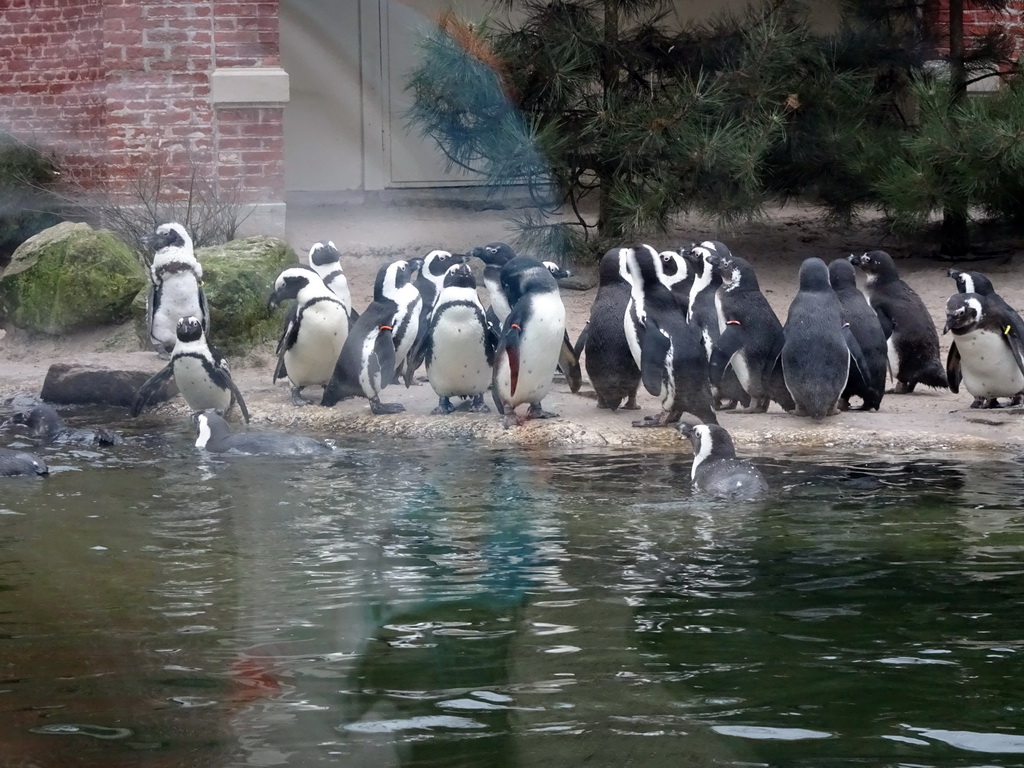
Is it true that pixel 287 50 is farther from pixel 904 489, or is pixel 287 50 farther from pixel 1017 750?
pixel 1017 750

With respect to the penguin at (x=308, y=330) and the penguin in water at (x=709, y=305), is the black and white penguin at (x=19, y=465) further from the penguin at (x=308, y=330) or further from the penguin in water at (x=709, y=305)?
the penguin in water at (x=709, y=305)

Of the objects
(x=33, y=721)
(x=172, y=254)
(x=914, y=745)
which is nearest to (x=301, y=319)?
(x=172, y=254)

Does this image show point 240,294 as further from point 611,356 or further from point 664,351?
point 664,351

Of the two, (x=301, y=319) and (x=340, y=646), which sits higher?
(x=301, y=319)

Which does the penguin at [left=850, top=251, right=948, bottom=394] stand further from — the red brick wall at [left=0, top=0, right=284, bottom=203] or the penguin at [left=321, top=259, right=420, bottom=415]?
the red brick wall at [left=0, top=0, right=284, bottom=203]

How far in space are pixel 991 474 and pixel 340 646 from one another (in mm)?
3394

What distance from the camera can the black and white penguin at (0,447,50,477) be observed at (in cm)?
611

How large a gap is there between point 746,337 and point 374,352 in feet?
6.63

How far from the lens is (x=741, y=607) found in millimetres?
4016

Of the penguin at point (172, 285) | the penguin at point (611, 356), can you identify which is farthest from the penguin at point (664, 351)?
the penguin at point (172, 285)

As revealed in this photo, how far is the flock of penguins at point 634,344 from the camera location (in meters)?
7.14

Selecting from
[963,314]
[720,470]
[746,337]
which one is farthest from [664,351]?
[963,314]

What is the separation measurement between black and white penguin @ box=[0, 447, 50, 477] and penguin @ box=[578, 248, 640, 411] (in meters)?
2.91

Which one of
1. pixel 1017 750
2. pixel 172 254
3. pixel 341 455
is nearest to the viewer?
pixel 1017 750
